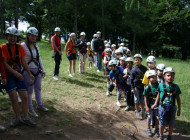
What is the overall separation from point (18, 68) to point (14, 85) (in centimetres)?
43

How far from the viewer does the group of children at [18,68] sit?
3.68 metres

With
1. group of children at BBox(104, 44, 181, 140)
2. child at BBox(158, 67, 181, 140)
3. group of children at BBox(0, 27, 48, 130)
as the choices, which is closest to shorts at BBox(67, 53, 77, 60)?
group of children at BBox(104, 44, 181, 140)

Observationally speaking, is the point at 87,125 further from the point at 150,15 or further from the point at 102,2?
the point at 150,15

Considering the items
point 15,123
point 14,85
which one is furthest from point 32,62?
point 15,123

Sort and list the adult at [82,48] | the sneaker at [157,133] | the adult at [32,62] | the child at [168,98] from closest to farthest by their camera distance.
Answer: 1. the child at [168,98]
2. the adult at [32,62]
3. the sneaker at [157,133]
4. the adult at [82,48]

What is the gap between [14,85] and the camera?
3.72 metres

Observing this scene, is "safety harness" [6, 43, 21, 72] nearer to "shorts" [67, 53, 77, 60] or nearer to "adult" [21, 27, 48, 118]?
"adult" [21, 27, 48, 118]

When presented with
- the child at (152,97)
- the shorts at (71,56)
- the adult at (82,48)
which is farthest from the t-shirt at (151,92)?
the adult at (82,48)

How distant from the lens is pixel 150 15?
34.2 m

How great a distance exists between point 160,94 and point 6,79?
Result: 3.62m

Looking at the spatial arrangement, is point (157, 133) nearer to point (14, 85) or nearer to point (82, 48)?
point (14, 85)

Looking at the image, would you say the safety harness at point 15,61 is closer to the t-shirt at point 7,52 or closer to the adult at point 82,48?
the t-shirt at point 7,52

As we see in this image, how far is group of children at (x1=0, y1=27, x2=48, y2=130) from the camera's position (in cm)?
368

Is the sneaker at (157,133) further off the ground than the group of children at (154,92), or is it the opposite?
the group of children at (154,92)
